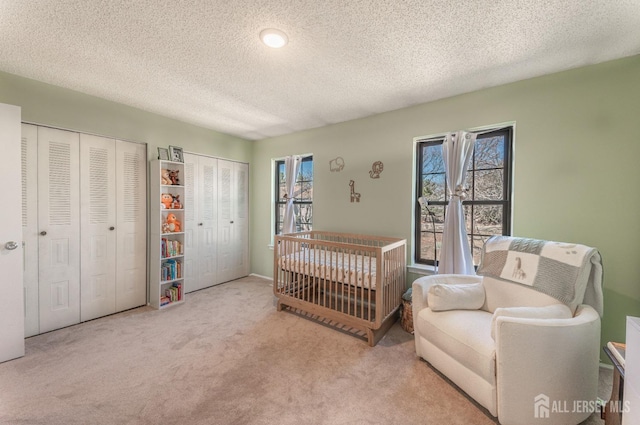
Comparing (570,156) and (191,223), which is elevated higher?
(570,156)

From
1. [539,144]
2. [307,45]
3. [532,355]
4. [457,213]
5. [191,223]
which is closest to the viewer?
[532,355]

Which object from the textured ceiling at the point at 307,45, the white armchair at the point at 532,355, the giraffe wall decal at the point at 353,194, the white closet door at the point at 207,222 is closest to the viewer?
the white armchair at the point at 532,355

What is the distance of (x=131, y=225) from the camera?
3051 mm

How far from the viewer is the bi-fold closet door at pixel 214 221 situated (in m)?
3.63

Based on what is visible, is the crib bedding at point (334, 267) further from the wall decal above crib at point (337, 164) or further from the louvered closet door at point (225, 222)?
the louvered closet door at point (225, 222)

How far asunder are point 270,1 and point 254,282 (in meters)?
3.68

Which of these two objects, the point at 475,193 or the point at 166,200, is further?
the point at 166,200

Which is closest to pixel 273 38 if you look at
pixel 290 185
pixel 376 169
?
pixel 376 169

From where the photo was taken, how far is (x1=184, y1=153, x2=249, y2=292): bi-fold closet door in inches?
143

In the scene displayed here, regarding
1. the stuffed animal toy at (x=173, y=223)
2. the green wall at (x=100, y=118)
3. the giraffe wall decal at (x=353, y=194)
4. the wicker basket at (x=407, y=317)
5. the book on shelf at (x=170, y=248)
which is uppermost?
the green wall at (x=100, y=118)

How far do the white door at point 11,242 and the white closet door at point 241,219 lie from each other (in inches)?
95.1

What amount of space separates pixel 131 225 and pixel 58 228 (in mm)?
623

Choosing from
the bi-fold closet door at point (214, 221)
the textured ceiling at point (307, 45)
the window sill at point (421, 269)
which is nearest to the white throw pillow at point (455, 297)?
the window sill at point (421, 269)

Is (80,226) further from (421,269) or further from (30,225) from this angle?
(421,269)
